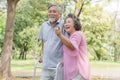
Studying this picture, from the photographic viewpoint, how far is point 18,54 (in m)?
31.7

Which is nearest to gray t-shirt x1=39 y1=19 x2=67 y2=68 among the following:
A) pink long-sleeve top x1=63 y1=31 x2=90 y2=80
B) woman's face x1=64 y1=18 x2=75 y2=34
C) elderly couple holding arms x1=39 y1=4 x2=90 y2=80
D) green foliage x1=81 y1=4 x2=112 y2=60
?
elderly couple holding arms x1=39 y1=4 x2=90 y2=80

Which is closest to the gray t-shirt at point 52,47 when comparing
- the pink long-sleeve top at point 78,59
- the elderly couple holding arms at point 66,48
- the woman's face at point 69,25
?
the elderly couple holding arms at point 66,48

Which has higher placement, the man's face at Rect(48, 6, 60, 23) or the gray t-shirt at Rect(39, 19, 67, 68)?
the man's face at Rect(48, 6, 60, 23)

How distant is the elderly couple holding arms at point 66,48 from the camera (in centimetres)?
295

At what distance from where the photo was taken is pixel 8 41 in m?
9.01

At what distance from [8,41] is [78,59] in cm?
625

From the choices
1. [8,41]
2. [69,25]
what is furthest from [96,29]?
[69,25]

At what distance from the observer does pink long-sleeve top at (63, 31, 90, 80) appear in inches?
116

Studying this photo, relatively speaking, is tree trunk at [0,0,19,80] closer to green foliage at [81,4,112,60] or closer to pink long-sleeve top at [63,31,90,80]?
pink long-sleeve top at [63,31,90,80]

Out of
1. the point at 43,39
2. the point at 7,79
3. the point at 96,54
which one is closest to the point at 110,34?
the point at 96,54

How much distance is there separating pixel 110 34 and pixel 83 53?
2498 centimetres

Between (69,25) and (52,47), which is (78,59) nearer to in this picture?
(69,25)

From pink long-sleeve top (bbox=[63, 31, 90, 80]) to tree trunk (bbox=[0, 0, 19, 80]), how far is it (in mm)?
6003

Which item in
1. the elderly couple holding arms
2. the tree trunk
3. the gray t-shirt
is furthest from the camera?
the tree trunk
